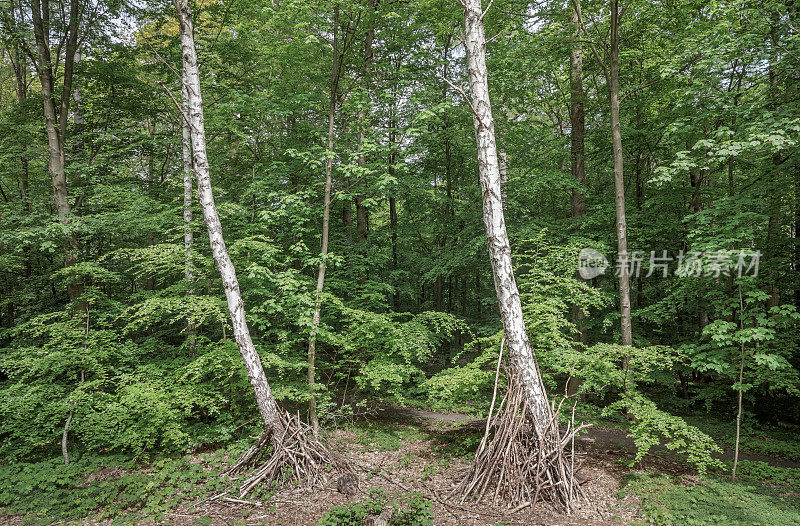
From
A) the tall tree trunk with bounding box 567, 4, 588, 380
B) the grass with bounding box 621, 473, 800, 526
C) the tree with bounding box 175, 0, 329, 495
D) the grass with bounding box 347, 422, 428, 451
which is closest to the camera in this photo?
the grass with bounding box 621, 473, 800, 526

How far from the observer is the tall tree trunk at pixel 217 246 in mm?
5805

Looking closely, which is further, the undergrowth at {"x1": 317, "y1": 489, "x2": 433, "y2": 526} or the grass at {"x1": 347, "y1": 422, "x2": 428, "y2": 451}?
the grass at {"x1": 347, "y1": 422, "x2": 428, "y2": 451}

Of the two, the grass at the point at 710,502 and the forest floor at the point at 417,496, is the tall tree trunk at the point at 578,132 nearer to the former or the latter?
the forest floor at the point at 417,496

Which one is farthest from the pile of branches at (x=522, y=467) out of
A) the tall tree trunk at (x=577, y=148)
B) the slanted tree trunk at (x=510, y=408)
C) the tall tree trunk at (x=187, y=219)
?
the tall tree trunk at (x=187, y=219)

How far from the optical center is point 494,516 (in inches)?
180

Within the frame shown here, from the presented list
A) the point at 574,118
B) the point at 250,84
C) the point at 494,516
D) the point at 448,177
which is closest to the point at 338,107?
the point at 250,84

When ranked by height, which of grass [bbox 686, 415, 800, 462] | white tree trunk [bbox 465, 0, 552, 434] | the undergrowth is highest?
white tree trunk [bbox 465, 0, 552, 434]

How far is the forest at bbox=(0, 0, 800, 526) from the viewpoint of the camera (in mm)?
5203

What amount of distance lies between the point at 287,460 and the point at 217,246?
359 centimetres

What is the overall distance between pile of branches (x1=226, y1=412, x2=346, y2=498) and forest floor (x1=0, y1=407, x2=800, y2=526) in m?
0.20

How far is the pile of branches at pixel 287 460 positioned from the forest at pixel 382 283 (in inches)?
1.5

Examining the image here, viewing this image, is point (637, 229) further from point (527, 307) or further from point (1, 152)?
point (1, 152)

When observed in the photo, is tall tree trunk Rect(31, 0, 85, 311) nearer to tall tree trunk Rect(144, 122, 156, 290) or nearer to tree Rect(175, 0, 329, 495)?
tall tree trunk Rect(144, 122, 156, 290)

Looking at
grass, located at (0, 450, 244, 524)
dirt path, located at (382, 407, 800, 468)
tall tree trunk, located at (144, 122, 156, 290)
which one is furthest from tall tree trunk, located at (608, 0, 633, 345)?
tall tree trunk, located at (144, 122, 156, 290)
